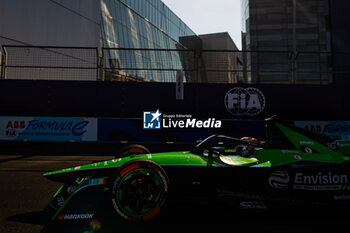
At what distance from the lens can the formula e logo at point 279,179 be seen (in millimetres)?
2913

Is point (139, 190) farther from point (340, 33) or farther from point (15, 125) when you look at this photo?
point (340, 33)

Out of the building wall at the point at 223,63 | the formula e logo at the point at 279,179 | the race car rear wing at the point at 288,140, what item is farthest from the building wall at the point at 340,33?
the formula e logo at the point at 279,179

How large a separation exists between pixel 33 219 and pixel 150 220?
1379mm

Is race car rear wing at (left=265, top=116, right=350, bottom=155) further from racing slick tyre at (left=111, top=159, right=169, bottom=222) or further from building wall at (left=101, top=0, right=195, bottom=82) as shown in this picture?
building wall at (left=101, top=0, right=195, bottom=82)

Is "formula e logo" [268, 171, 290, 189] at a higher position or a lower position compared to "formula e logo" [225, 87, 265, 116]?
lower

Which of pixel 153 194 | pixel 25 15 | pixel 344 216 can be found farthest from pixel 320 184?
pixel 25 15

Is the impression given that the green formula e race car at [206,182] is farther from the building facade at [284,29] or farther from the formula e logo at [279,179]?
the building facade at [284,29]

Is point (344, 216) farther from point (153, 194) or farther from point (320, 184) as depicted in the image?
point (153, 194)

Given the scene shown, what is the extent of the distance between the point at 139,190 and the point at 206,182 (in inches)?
32.5

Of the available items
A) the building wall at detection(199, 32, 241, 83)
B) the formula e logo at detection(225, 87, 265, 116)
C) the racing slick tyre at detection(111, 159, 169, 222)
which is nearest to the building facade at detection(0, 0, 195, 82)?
the building wall at detection(199, 32, 241, 83)

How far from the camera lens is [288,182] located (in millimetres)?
2920

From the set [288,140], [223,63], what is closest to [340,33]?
[223,63]

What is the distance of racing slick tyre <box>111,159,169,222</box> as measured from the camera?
2674mm

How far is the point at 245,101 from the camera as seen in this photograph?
949 cm
